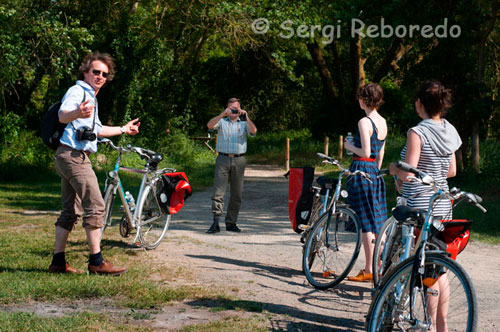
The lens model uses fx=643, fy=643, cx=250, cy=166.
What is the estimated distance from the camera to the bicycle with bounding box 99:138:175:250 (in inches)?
292

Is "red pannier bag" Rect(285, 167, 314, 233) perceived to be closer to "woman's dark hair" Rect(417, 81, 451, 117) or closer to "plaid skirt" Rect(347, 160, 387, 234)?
"plaid skirt" Rect(347, 160, 387, 234)

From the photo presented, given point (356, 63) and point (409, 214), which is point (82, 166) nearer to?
point (409, 214)

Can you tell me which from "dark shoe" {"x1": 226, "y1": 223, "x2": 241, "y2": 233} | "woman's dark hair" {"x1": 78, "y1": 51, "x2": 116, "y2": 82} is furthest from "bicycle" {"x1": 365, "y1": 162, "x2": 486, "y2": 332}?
"dark shoe" {"x1": 226, "y1": 223, "x2": 241, "y2": 233}

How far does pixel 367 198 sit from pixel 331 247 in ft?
1.90

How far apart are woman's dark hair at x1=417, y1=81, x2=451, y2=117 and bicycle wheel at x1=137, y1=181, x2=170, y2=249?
3.93m

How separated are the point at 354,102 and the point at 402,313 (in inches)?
914

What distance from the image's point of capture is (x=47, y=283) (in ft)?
19.0

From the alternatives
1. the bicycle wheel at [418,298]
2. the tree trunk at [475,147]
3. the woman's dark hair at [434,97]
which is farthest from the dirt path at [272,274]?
the tree trunk at [475,147]

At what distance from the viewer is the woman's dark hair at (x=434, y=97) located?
4.51m

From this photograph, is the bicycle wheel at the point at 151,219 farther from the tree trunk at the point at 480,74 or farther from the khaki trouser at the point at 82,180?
the tree trunk at the point at 480,74

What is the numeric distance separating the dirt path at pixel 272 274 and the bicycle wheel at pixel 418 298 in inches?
37.7

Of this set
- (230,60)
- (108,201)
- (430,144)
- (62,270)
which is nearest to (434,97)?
(430,144)

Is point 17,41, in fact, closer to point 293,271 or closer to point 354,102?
point 293,271

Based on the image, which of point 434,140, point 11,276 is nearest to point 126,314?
point 11,276
